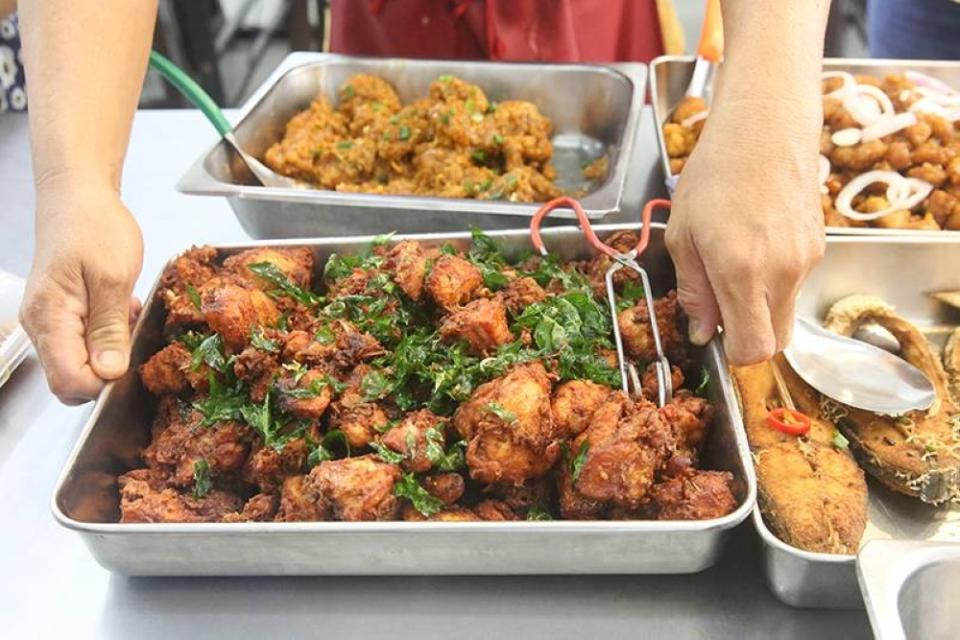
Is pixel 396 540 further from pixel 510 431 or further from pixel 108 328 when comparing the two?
pixel 108 328

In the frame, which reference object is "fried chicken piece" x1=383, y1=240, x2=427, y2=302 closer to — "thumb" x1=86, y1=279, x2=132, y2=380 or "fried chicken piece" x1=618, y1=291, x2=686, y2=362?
"fried chicken piece" x1=618, y1=291, x2=686, y2=362

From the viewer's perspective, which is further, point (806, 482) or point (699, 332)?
point (699, 332)

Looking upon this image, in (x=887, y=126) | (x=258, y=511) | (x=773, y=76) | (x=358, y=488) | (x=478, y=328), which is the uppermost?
(x=773, y=76)

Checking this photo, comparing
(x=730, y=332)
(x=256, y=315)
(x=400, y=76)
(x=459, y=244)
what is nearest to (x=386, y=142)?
(x=400, y=76)

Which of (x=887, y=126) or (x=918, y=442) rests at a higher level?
(x=887, y=126)

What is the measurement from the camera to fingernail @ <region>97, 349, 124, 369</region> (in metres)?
1.42

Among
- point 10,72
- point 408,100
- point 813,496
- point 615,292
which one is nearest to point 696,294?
point 615,292

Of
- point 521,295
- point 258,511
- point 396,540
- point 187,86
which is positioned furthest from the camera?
point 187,86

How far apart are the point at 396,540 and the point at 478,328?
408 millimetres

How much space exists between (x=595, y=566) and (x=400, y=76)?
1908 mm

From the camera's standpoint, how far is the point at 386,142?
7.84 ft

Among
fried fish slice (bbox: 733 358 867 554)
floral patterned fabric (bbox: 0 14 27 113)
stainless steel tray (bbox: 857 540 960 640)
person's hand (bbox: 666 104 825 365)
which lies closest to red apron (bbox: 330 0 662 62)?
floral patterned fabric (bbox: 0 14 27 113)

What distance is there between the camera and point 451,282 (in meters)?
1.53

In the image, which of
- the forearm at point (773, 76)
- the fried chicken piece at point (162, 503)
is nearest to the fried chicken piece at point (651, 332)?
the forearm at point (773, 76)
